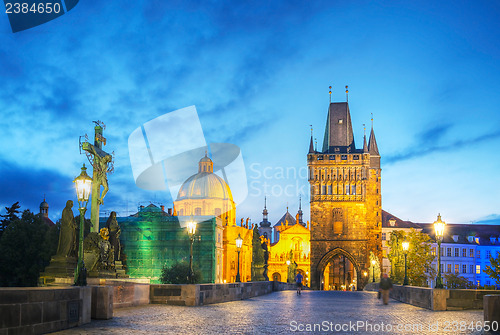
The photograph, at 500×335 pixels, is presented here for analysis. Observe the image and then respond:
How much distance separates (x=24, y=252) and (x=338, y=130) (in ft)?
158

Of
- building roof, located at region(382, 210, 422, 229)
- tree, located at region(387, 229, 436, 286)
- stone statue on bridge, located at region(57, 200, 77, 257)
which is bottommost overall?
tree, located at region(387, 229, 436, 286)

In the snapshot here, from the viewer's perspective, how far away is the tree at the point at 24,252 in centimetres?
4800

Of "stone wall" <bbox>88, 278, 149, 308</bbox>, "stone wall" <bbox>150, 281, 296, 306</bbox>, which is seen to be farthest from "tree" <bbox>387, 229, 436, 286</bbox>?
"stone wall" <bbox>88, 278, 149, 308</bbox>

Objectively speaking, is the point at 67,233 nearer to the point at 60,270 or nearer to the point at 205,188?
the point at 60,270

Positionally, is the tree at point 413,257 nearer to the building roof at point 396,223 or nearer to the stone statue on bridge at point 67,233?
the stone statue on bridge at point 67,233

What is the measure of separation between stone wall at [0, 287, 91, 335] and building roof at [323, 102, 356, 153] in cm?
7192

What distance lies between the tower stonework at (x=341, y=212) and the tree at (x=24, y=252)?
37418 mm

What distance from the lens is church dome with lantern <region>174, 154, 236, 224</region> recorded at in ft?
306

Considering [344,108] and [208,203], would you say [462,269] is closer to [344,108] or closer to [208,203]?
[344,108]

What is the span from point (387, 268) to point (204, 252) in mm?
Result: 32831

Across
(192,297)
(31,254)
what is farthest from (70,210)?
(31,254)

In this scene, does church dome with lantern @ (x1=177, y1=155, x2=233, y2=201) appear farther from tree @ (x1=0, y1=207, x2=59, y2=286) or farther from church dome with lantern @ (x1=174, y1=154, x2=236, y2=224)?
tree @ (x1=0, y1=207, x2=59, y2=286)

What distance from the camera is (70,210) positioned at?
19625 millimetres

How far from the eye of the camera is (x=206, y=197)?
9362cm
